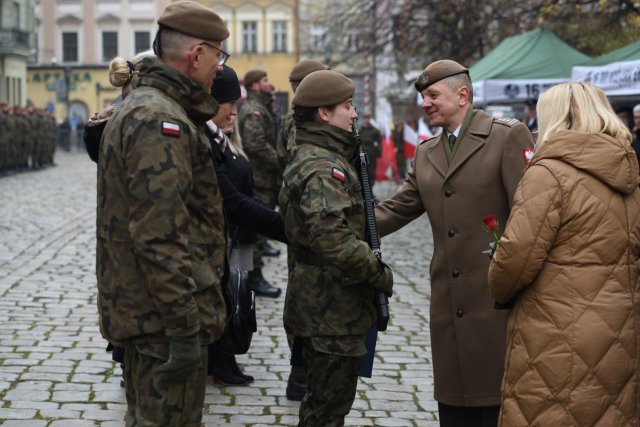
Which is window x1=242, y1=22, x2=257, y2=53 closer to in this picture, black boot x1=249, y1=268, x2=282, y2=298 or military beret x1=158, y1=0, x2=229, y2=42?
black boot x1=249, y1=268, x2=282, y2=298

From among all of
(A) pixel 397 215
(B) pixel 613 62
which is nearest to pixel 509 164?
(A) pixel 397 215

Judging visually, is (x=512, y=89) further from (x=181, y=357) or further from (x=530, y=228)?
(x=181, y=357)

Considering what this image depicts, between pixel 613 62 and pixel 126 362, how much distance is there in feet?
35.7

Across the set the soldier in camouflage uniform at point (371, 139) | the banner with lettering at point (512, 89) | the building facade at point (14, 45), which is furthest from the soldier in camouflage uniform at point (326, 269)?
the building facade at point (14, 45)

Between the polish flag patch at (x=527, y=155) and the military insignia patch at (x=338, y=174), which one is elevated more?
the polish flag patch at (x=527, y=155)

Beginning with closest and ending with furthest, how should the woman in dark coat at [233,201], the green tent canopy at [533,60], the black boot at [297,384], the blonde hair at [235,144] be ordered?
the woman in dark coat at [233,201]
the black boot at [297,384]
the blonde hair at [235,144]
the green tent canopy at [533,60]

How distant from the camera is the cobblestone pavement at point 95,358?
19.9 ft

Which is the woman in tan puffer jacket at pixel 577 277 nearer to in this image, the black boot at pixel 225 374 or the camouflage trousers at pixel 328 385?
the camouflage trousers at pixel 328 385

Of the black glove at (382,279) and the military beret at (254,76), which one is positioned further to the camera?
the military beret at (254,76)

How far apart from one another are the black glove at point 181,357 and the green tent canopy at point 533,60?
1276 centimetres

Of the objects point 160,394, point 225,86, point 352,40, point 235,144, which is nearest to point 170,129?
point 160,394

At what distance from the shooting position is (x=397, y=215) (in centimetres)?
524

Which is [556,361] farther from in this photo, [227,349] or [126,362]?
[227,349]

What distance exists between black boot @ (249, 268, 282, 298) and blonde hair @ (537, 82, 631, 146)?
588 centimetres
